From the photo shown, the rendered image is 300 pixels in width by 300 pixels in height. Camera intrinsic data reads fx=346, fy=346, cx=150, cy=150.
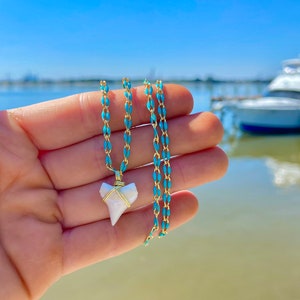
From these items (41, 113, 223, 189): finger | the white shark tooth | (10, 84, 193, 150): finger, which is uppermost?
(10, 84, 193, 150): finger

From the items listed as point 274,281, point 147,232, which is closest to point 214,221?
point 274,281

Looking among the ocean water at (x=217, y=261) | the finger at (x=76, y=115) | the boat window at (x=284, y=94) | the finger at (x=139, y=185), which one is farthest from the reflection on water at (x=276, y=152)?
the finger at (x=76, y=115)

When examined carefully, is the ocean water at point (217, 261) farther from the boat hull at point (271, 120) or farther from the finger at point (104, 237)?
the boat hull at point (271, 120)

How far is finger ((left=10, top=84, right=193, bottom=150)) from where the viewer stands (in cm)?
159

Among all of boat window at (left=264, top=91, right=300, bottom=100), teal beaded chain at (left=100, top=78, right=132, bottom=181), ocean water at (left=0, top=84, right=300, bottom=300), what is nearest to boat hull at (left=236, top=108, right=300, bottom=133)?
boat window at (left=264, top=91, right=300, bottom=100)

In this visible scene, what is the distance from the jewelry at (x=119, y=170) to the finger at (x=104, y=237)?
0.36ft

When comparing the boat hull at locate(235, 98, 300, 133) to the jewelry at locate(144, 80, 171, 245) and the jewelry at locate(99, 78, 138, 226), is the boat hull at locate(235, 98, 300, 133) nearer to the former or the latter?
the jewelry at locate(144, 80, 171, 245)

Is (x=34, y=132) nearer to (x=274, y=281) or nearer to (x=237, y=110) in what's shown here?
(x=274, y=281)

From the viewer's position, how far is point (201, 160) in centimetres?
168

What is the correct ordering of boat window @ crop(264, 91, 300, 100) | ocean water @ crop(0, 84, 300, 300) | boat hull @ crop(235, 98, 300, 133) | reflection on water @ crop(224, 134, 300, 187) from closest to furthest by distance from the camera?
ocean water @ crop(0, 84, 300, 300) → reflection on water @ crop(224, 134, 300, 187) → boat hull @ crop(235, 98, 300, 133) → boat window @ crop(264, 91, 300, 100)

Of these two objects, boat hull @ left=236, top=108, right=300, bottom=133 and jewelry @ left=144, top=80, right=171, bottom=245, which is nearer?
jewelry @ left=144, top=80, right=171, bottom=245

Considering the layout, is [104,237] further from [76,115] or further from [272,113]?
[272,113]

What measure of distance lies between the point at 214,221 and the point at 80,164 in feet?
10.8

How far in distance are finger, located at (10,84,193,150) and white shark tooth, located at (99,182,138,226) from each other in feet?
0.90
